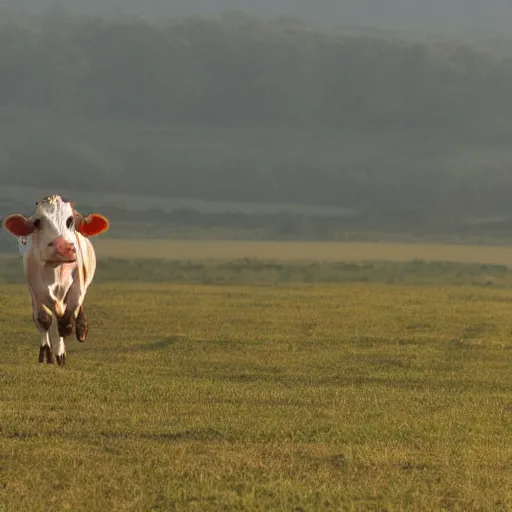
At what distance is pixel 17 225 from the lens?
1855 centimetres

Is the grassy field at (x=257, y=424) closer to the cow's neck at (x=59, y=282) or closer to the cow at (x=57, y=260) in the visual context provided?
the cow at (x=57, y=260)

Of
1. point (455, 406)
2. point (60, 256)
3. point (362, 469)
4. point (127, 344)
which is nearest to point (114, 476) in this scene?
point (362, 469)

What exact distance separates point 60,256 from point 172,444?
15.2ft

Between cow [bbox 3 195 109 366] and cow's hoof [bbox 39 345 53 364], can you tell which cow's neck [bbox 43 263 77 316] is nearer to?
cow [bbox 3 195 109 366]

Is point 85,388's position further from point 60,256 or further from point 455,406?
point 455,406

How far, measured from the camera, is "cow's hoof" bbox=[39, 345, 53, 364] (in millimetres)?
20562

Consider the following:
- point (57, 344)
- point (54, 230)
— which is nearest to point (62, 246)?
point (54, 230)

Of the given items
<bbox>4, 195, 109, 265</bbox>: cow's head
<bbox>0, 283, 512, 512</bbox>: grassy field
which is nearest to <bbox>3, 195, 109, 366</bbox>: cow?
<bbox>4, 195, 109, 265</bbox>: cow's head

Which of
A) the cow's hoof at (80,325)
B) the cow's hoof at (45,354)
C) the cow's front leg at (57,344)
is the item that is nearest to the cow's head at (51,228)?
the cow's hoof at (80,325)

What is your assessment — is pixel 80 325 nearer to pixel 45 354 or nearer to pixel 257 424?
pixel 45 354

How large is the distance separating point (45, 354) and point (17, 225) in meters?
3.02

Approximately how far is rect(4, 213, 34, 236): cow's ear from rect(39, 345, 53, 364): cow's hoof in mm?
2638

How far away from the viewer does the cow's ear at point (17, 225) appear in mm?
18484

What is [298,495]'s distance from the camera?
38.2 feet
